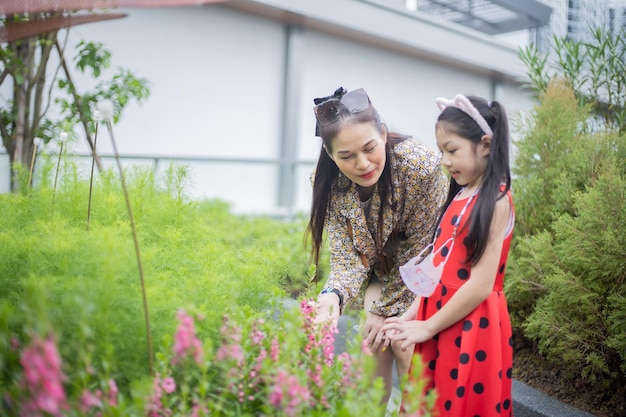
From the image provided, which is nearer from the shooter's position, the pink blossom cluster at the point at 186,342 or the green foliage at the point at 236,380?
the green foliage at the point at 236,380

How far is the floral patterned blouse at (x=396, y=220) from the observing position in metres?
2.63

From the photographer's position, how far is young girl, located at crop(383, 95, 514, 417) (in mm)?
2180

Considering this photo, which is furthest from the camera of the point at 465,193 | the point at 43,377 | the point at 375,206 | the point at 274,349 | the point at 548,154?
the point at 548,154

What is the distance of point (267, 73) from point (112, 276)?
415 inches

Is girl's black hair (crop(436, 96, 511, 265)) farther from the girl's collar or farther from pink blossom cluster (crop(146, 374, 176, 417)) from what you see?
pink blossom cluster (crop(146, 374, 176, 417))

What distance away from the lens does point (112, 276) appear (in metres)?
1.64

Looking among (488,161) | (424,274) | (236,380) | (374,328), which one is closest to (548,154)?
(374,328)

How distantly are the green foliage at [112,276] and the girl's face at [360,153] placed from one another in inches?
16.1

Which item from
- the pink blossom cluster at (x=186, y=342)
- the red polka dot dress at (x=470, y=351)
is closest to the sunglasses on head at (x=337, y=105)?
the red polka dot dress at (x=470, y=351)

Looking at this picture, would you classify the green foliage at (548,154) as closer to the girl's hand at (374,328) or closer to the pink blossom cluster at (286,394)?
the girl's hand at (374,328)

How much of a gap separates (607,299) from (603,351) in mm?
298

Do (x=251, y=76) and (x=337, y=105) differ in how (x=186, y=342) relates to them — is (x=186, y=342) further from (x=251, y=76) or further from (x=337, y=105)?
(x=251, y=76)

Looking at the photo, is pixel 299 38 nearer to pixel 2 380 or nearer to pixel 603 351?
pixel 603 351

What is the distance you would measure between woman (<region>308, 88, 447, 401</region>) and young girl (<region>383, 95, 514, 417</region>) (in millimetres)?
293
